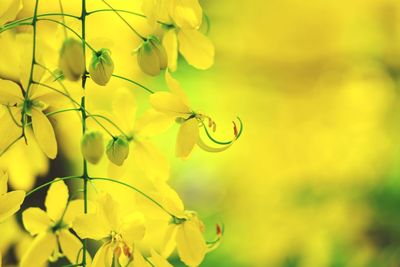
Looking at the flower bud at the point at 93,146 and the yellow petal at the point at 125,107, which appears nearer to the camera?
the flower bud at the point at 93,146

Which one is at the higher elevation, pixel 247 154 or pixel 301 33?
pixel 301 33

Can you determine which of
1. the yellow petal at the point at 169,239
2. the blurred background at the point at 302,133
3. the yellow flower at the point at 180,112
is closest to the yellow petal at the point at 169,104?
the yellow flower at the point at 180,112

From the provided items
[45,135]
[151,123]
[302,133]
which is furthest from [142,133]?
[302,133]

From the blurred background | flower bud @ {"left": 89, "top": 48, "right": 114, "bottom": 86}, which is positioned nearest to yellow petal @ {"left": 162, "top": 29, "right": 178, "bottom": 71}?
flower bud @ {"left": 89, "top": 48, "right": 114, "bottom": 86}

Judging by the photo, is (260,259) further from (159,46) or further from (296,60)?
(159,46)

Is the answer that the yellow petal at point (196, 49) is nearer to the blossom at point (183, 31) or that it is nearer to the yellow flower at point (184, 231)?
the blossom at point (183, 31)

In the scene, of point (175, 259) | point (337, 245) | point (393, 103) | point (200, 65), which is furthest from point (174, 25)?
point (393, 103)

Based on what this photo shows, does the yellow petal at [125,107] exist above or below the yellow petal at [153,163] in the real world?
above
